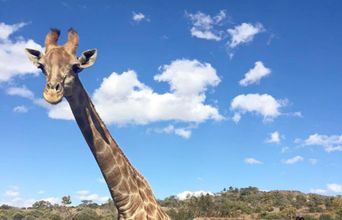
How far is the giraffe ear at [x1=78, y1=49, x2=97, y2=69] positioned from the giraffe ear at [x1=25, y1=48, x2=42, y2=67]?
25.9 inches

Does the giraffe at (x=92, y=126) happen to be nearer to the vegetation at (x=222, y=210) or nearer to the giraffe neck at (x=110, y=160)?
the giraffe neck at (x=110, y=160)

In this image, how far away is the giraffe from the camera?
7.25m

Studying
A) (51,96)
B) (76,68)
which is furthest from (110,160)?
(51,96)

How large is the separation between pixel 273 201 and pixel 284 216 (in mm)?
21982

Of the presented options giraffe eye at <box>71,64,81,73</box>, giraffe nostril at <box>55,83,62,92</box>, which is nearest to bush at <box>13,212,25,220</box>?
giraffe eye at <box>71,64,81,73</box>

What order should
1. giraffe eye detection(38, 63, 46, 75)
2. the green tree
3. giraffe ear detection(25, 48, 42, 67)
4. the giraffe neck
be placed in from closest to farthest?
giraffe eye detection(38, 63, 46, 75)
giraffe ear detection(25, 48, 42, 67)
the giraffe neck
the green tree

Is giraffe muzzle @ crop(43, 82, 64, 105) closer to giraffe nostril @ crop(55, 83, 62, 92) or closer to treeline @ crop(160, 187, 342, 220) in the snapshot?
giraffe nostril @ crop(55, 83, 62, 92)

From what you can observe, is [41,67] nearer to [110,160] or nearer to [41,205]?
[110,160]

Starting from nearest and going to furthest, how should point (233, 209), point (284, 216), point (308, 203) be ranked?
point (284, 216)
point (233, 209)
point (308, 203)

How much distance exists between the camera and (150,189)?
31.0 ft

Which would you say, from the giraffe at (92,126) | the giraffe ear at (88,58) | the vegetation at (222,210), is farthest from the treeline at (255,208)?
the giraffe ear at (88,58)

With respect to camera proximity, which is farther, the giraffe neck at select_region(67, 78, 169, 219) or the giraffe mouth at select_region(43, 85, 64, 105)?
the giraffe neck at select_region(67, 78, 169, 219)

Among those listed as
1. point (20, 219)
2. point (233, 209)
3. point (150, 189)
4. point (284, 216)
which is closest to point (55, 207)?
point (20, 219)

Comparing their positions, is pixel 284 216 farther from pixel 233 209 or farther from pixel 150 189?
pixel 150 189
